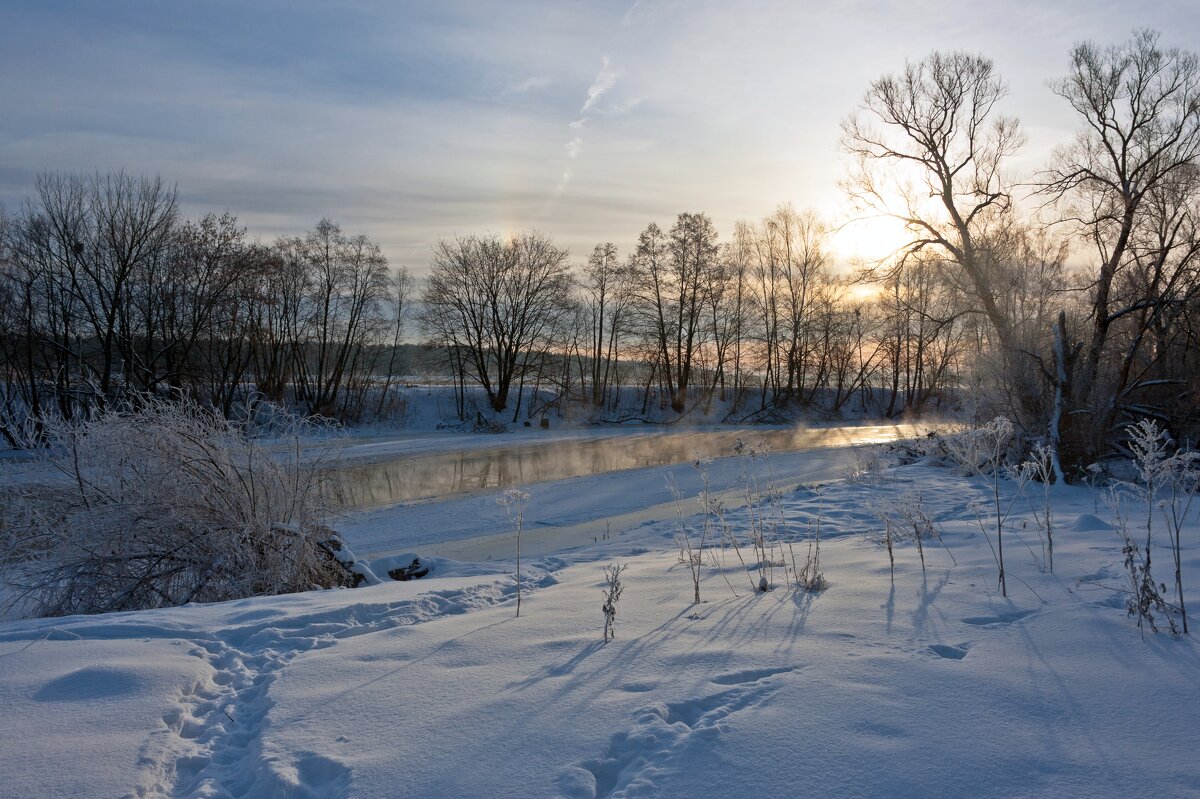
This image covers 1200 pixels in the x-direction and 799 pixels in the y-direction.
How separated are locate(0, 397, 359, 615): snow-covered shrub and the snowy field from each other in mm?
2074

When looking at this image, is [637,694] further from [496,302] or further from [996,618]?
[496,302]

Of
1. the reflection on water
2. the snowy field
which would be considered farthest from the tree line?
the snowy field

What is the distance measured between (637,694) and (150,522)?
260 inches

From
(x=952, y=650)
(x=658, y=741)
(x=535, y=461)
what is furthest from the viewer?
(x=535, y=461)

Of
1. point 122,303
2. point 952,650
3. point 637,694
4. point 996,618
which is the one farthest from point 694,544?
point 122,303

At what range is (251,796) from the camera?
2.71m

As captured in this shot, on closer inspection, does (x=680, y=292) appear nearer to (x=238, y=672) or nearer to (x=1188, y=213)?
(x=1188, y=213)

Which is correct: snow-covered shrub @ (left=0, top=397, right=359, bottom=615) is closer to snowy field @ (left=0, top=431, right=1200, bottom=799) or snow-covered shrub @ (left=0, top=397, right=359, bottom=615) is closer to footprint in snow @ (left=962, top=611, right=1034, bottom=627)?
snowy field @ (left=0, top=431, right=1200, bottom=799)

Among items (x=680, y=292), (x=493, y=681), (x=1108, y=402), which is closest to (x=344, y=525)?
(x=493, y=681)

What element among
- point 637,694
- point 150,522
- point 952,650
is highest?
point 952,650

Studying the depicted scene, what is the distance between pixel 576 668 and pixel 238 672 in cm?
197

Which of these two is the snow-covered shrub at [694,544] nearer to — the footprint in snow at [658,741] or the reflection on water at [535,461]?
the footprint in snow at [658,741]

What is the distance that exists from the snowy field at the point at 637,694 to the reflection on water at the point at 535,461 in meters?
11.1

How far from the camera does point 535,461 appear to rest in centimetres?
2284
